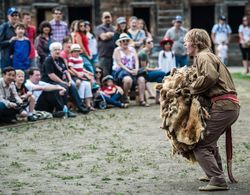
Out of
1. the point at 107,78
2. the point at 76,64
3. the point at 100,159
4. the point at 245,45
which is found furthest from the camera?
the point at 245,45

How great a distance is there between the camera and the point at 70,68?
17.2 metres

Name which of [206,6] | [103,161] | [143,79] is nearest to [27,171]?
[103,161]

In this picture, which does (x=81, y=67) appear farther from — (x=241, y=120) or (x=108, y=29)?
(x=241, y=120)

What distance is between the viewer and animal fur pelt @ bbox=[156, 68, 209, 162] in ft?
28.8

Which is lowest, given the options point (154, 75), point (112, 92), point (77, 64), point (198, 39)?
point (112, 92)

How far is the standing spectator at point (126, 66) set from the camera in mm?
18016

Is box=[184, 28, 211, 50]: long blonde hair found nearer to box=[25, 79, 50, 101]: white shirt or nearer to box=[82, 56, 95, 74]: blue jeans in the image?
box=[25, 79, 50, 101]: white shirt

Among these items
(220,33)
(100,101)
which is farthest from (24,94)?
(220,33)

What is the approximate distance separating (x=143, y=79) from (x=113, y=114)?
6.53 ft

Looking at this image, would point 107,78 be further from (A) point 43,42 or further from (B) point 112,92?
(A) point 43,42

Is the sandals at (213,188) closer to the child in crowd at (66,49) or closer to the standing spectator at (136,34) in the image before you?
the child in crowd at (66,49)

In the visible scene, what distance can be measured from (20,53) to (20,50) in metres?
0.06

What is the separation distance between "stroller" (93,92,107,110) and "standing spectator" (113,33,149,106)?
652 millimetres

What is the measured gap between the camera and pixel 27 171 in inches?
397
